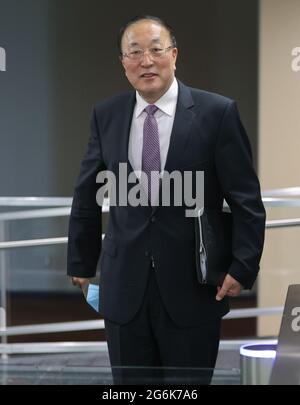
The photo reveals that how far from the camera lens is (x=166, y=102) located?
6.13ft

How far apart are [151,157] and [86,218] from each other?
0.74ft

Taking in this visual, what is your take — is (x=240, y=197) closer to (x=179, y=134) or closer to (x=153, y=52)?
(x=179, y=134)

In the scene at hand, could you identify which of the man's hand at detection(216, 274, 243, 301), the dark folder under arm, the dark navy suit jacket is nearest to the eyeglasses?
the dark navy suit jacket

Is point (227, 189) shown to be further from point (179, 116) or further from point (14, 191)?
point (14, 191)

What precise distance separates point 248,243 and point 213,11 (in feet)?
10.4

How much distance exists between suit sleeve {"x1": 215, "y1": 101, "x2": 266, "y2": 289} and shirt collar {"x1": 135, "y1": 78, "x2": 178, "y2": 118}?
5.1 inches

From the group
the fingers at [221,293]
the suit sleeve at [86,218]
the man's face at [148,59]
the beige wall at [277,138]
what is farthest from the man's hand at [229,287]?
the beige wall at [277,138]

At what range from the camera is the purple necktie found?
71.8 inches

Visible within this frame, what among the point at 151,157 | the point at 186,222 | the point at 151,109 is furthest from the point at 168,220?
the point at 151,109

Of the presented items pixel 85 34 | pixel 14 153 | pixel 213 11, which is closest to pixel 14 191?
pixel 14 153

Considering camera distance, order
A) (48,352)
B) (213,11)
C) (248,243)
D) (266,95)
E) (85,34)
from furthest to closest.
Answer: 1. (85,34)
2. (213,11)
3. (266,95)
4. (48,352)
5. (248,243)

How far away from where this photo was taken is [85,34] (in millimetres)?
5043

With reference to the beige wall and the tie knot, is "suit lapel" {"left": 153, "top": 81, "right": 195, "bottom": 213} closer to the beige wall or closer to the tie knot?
the tie knot
